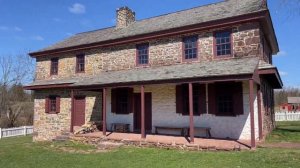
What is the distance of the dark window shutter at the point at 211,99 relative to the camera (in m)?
12.9

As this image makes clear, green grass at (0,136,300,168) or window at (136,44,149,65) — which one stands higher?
window at (136,44,149,65)

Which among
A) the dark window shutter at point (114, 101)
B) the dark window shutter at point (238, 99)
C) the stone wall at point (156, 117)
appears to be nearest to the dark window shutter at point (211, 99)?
the stone wall at point (156, 117)

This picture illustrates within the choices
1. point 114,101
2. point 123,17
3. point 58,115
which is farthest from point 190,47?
point 58,115

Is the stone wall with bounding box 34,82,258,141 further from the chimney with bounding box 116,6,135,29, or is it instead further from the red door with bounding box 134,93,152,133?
the chimney with bounding box 116,6,135,29

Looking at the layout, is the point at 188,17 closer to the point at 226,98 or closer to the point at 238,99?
the point at 226,98

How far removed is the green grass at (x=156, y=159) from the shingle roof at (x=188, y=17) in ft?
21.5

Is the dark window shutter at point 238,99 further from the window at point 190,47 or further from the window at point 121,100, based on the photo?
the window at point 121,100

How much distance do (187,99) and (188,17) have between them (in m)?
5.01

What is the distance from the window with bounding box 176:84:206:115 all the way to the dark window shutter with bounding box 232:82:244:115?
148 cm

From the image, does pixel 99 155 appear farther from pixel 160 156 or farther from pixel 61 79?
pixel 61 79

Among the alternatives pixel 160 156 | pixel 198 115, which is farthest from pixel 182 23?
pixel 160 156

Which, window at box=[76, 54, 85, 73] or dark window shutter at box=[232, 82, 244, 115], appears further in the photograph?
window at box=[76, 54, 85, 73]

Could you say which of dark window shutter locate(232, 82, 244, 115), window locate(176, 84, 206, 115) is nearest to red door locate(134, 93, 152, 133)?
window locate(176, 84, 206, 115)

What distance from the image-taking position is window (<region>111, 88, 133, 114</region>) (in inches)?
624
